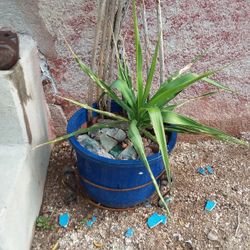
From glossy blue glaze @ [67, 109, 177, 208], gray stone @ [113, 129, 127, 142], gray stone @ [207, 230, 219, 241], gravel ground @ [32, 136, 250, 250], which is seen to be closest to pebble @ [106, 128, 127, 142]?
gray stone @ [113, 129, 127, 142]

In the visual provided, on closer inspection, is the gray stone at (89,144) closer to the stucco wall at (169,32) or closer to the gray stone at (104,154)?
the gray stone at (104,154)

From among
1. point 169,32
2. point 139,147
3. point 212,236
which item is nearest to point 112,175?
point 139,147

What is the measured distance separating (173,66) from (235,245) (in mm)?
838

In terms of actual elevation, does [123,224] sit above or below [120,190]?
below

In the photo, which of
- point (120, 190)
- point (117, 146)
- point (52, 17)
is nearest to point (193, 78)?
point (117, 146)

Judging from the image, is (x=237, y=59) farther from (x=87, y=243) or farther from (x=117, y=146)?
(x=87, y=243)

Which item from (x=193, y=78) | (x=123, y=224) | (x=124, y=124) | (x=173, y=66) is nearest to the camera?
(x=193, y=78)

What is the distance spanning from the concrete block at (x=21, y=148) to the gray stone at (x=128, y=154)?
0.37 m

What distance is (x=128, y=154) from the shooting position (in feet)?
4.86

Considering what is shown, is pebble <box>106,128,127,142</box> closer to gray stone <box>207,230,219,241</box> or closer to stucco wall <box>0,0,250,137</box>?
stucco wall <box>0,0,250,137</box>

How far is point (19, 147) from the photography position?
4.87ft

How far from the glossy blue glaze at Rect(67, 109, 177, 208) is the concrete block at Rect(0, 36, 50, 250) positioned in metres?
0.19

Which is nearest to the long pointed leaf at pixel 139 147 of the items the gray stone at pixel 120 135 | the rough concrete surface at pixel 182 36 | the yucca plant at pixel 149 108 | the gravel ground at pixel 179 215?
the yucca plant at pixel 149 108

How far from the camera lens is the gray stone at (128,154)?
147 centimetres
